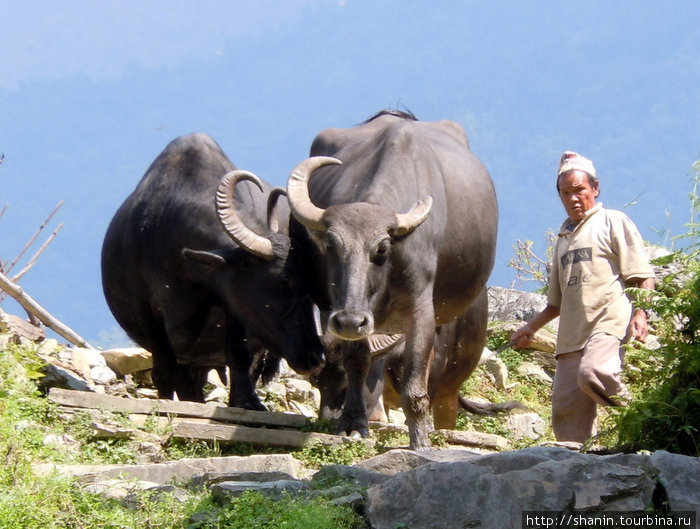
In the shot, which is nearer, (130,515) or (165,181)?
(130,515)

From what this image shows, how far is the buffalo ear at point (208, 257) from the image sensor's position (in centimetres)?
945

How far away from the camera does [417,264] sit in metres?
8.52

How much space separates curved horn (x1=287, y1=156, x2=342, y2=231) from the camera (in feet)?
27.2

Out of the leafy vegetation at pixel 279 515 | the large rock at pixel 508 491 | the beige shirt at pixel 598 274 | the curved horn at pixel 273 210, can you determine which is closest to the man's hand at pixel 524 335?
the beige shirt at pixel 598 274

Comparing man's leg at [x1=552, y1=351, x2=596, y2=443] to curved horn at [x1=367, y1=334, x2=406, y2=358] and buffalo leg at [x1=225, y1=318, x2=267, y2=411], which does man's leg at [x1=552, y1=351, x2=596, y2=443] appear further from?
buffalo leg at [x1=225, y1=318, x2=267, y2=411]

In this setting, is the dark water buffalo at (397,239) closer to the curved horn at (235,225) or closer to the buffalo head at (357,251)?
the buffalo head at (357,251)

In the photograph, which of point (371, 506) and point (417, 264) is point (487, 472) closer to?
point (371, 506)

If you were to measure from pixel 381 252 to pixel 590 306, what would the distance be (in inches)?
60.6

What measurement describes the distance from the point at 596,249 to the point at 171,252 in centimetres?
418

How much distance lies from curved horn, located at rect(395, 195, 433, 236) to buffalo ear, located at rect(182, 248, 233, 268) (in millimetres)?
1909

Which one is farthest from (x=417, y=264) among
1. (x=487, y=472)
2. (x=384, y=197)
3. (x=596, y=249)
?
(x=487, y=472)

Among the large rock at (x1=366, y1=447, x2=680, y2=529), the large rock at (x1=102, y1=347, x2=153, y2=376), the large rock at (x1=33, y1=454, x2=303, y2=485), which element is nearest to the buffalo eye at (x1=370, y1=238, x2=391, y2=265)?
the large rock at (x1=33, y1=454, x2=303, y2=485)

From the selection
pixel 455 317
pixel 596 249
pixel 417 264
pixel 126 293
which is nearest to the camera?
pixel 596 249

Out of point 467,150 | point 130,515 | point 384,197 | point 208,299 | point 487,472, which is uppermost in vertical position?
point 467,150
